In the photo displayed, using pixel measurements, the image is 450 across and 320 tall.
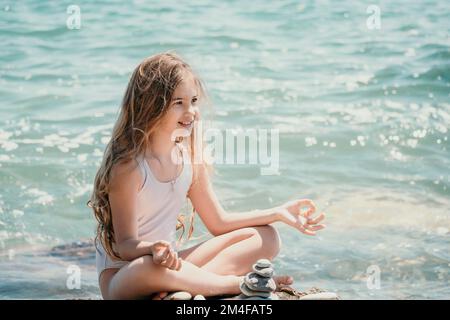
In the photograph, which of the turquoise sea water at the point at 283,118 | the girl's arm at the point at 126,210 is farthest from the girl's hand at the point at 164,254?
the turquoise sea water at the point at 283,118

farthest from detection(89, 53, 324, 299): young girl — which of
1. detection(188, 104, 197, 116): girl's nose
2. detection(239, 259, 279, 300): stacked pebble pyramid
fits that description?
detection(239, 259, 279, 300): stacked pebble pyramid

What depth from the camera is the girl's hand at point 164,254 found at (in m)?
3.34

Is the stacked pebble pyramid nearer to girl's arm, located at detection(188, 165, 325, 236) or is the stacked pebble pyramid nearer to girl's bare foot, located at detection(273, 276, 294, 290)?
girl's bare foot, located at detection(273, 276, 294, 290)

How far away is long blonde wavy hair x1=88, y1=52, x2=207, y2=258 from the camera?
3.63m

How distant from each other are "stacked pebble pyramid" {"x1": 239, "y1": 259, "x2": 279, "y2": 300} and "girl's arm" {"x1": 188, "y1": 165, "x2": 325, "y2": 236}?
450 millimetres

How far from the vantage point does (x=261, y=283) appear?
3393 mm

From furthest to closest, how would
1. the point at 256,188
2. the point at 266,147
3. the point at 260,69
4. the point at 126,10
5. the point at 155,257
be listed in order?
the point at 126,10
the point at 260,69
the point at 266,147
the point at 256,188
the point at 155,257

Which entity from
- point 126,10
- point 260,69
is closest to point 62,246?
point 260,69

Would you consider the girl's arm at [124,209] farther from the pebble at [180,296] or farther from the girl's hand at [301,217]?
the girl's hand at [301,217]

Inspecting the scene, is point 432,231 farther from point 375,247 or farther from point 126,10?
point 126,10

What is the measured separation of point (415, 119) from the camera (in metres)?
8.80

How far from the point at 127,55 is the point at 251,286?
8120 millimetres

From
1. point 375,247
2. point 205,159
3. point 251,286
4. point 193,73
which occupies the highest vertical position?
point 193,73

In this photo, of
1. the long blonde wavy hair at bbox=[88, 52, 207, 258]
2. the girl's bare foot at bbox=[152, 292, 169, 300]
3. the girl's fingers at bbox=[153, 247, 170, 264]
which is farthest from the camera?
the long blonde wavy hair at bbox=[88, 52, 207, 258]
